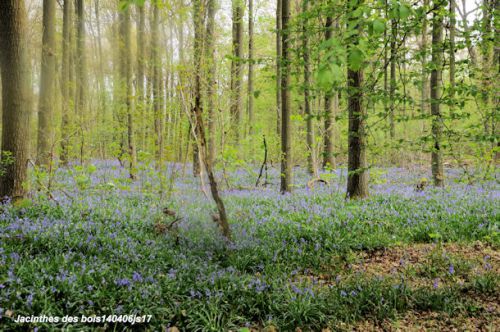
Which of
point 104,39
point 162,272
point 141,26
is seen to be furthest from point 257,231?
point 104,39

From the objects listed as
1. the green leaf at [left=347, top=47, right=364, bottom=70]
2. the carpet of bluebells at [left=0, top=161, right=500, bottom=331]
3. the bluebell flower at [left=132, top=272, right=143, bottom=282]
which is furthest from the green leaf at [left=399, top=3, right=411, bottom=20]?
the bluebell flower at [left=132, top=272, right=143, bottom=282]

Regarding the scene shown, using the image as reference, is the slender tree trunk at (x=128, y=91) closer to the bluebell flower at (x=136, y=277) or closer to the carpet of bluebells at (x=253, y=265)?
the carpet of bluebells at (x=253, y=265)

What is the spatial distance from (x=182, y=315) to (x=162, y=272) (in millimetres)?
991

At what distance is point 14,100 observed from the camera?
23.2 feet

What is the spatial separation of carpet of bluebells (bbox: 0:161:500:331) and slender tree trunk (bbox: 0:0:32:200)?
0.66 m

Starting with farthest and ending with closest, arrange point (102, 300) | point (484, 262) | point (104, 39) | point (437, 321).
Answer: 1. point (104, 39)
2. point (484, 262)
3. point (437, 321)
4. point (102, 300)

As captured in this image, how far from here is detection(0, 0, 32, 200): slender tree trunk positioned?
22.7ft

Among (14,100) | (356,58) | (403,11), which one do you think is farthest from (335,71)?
(14,100)

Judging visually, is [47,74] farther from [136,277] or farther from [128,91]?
[136,277]

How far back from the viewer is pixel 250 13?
69.2 ft

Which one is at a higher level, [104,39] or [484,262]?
[104,39]

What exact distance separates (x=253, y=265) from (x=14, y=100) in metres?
5.89

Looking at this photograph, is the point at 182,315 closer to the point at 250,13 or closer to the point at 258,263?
the point at 258,263

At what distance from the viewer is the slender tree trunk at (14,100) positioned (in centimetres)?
693
